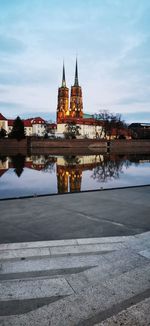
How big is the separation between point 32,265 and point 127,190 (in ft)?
24.7

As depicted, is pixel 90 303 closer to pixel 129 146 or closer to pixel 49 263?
pixel 49 263

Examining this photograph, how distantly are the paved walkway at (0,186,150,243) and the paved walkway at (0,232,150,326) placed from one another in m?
0.58

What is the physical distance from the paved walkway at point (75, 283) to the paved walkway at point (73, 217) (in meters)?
0.58

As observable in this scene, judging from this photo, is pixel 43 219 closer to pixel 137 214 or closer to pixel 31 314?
pixel 137 214

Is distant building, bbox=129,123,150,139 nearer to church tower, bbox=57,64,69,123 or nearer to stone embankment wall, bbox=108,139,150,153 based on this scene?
church tower, bbox=57,64,69,123

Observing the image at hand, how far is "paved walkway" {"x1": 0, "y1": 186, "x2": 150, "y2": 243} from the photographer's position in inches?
229

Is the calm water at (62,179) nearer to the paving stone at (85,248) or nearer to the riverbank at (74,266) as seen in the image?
the riverbank at (74,266)

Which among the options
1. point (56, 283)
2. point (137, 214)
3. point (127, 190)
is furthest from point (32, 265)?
point (127, 190)

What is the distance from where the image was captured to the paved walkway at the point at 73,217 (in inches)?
229

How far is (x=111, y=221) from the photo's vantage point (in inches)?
264

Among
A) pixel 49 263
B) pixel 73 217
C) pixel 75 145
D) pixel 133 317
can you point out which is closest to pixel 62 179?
pixel 73 217

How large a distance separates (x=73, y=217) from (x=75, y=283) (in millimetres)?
3407

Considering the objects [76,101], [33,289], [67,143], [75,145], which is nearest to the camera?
[33,289]

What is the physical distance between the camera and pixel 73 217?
23.1ft
